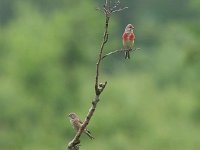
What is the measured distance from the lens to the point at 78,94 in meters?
38.7

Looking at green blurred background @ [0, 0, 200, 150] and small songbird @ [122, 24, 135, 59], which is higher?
green blurred background @ [0, 0, 200, 150]

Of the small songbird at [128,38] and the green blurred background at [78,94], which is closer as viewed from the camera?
the small songbird at [128,38]

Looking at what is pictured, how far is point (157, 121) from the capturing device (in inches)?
1510

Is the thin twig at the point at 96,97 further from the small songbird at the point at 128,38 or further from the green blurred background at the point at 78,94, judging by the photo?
the green blurred background at the point at 78,94

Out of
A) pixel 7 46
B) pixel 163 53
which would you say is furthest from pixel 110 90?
pixel 163 53

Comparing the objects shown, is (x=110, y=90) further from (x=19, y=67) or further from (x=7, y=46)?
(x=7, y=46)

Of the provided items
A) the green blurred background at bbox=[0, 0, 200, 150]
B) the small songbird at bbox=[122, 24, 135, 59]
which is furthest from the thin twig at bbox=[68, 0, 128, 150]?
the green blurred background at bbox=[0, 0, 200, 150]

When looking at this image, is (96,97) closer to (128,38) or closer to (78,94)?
(128,38)

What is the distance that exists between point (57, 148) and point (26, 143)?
2.25m

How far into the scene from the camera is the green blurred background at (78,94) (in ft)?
112

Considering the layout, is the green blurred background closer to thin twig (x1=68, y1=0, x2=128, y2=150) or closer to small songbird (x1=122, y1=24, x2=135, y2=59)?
small songbird (x1=122, y1=24, x2=135, y2=59)

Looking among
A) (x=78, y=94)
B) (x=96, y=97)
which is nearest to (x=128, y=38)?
(x=96, y=97)

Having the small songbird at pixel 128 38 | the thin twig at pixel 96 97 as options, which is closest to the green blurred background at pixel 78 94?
the small songbird at pixel 128 38

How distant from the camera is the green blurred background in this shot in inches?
1342
